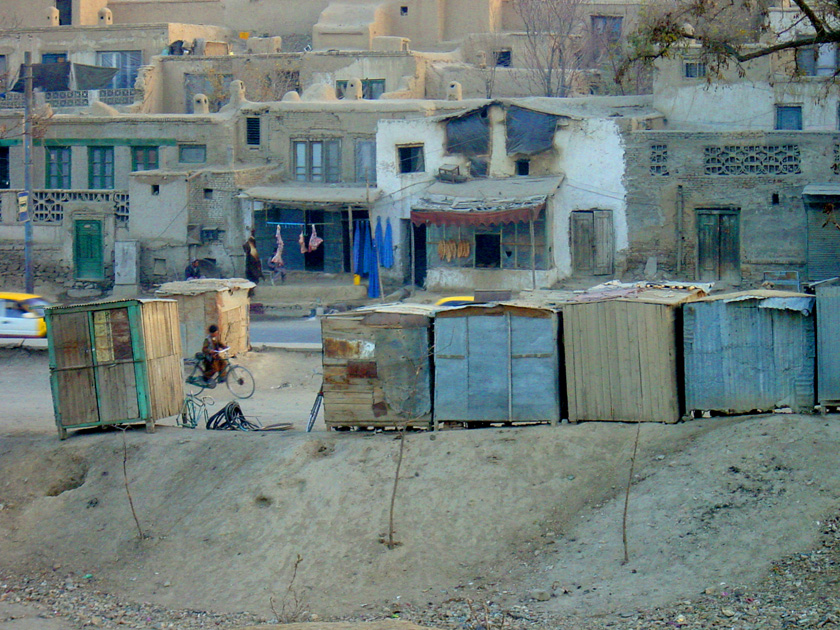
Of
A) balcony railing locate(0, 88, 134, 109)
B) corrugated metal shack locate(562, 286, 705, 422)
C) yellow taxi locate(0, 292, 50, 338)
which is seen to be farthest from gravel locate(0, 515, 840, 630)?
balcony railing locate(0, 88, 134, 109)

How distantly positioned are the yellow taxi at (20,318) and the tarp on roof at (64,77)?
16.9m

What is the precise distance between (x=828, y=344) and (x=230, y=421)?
787 cm

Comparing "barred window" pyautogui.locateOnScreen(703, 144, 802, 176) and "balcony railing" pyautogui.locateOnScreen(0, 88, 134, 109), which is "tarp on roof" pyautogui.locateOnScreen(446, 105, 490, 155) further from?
"balcony railing" pyautogui.locateOnScreen(0, 88, 134, 109)

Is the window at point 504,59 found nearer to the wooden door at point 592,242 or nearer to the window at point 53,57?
the wooden door at point 592,242

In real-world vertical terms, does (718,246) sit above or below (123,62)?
below

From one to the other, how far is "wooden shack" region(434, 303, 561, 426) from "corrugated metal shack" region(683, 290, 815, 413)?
1.64 meters

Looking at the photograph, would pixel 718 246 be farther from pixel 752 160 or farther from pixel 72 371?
pixel 72 371

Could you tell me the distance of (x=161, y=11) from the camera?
40.9m

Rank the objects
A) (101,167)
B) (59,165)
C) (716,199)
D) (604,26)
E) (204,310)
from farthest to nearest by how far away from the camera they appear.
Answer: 1. (604,26)
2. (59,165)
3. (101,167)
4. (716,199)
5. (204,310)

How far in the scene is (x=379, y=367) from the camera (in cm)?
1376

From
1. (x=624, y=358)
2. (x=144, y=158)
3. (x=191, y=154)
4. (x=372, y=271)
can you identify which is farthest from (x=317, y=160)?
(x=624, y=358)

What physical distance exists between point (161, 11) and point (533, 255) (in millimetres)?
21916

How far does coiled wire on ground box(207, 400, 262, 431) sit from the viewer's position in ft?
50.0

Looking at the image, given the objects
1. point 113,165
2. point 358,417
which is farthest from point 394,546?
point 113,165
